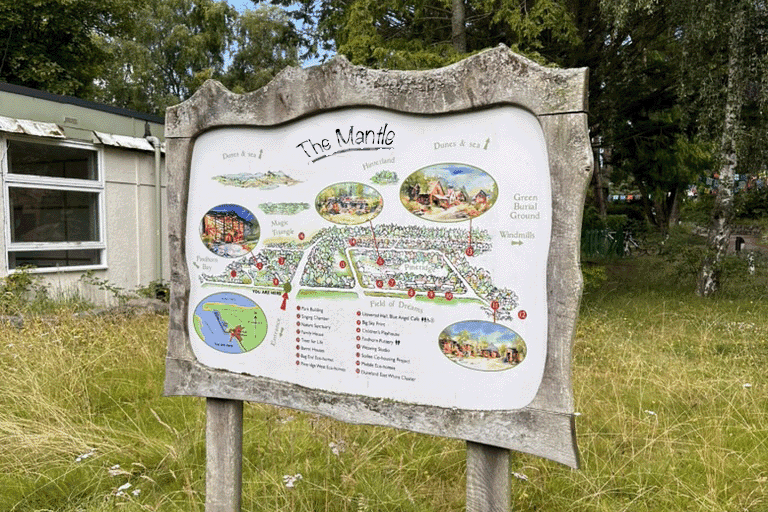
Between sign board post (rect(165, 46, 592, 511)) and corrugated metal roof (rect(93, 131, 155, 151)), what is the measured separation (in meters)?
7.01

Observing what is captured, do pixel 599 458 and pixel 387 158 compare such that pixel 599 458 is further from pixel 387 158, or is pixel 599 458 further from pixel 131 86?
pixel 131 86

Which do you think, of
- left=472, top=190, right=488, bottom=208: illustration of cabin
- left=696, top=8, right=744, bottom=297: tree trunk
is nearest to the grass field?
left=472, top=190, right=488, bottom=208: illustration of cabin

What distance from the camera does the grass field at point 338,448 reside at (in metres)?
2.61

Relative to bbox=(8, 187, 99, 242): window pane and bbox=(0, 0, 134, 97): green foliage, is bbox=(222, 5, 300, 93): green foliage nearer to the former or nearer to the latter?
bbox=(0, 0, 134, 97): green foliage

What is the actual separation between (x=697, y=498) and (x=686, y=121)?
8.80 meters

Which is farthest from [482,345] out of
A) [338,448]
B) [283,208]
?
[338,448]

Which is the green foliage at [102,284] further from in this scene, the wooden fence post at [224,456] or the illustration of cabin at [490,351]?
the illustration of cabin at [490,351]

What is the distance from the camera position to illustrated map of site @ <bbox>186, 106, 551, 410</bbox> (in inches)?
69.3

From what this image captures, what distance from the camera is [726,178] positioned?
30.3 ft

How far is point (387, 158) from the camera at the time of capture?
196cm

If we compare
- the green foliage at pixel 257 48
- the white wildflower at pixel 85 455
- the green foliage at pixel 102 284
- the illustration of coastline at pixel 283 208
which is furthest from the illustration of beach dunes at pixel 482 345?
the green foliage at pixel 257 48

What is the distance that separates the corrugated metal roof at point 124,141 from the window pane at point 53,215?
813 mm

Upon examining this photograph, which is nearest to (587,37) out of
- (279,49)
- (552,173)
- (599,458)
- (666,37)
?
(666,37)

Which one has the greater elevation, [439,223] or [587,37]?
[587,37]
